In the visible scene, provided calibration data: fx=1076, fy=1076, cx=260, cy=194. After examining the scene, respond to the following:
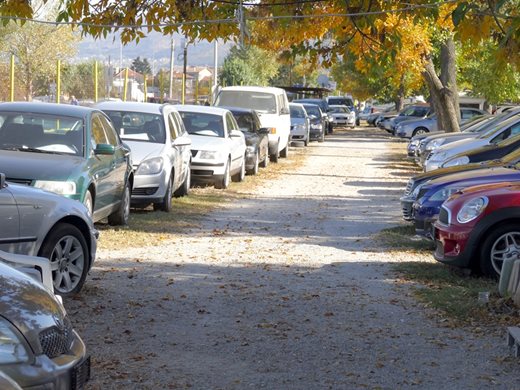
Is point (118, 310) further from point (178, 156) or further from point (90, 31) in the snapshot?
point (178, 156)

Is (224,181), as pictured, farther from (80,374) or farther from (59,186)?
(80,374)

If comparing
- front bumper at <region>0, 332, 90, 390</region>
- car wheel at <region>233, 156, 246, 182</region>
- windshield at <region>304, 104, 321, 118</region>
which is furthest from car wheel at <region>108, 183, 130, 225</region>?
windshield at <region>304, 104, 321, 118</region>

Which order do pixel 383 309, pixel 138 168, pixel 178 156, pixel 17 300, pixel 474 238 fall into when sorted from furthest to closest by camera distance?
pixel 178 156 < pixel 138 168 < pixel 474 238 < pixel 383 309 < pixel 17 300

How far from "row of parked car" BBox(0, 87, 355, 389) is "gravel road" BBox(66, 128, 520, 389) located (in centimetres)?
71

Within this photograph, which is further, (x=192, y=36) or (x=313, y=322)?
(x=192, y=36)

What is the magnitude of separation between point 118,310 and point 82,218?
91 cm

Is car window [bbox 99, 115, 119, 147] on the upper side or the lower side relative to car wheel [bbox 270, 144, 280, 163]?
upper

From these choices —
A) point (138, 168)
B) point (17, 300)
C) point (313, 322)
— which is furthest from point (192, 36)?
point (17, 300)

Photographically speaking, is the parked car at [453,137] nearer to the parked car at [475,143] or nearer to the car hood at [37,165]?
the parked car at [475,143]

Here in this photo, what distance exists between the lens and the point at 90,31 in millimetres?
14227

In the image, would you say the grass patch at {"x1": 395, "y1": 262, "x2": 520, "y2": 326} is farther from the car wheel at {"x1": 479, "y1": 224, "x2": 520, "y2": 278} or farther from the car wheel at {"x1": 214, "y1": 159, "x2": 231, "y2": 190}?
the car wheel at {"x1": 214, "y1": 159, "x2": 231, "y2": 190}

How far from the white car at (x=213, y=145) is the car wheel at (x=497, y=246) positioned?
34.1 ft

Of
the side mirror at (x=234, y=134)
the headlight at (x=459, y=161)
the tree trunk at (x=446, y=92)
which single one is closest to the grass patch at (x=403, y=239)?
the headlight at (x=459, y=161)

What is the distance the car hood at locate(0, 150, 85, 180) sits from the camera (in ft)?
Result: 37.6
